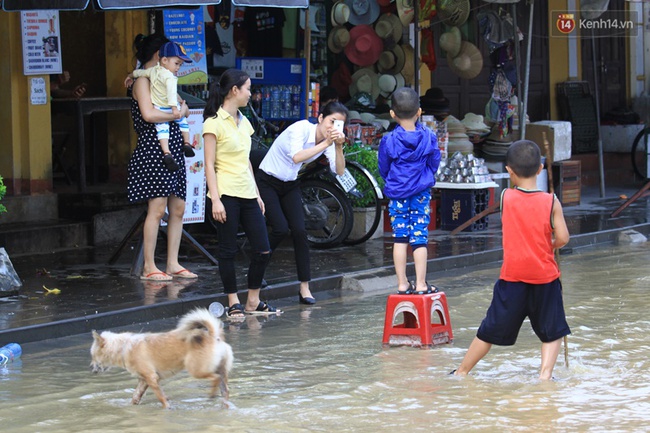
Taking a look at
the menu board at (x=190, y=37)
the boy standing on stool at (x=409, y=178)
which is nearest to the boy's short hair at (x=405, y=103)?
the boy standing on stool at (x=409, y=178)

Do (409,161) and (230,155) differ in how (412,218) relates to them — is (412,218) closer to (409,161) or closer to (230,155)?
(409,161)

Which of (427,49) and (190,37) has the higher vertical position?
(427,49)

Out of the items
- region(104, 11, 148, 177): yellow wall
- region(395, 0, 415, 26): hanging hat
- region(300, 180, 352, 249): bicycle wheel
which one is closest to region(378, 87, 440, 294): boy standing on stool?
region(300, 180, 352, 249): bicycle wheel

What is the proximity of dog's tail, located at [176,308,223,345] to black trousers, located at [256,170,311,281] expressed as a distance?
3125 millimetres

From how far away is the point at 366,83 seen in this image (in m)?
16.0

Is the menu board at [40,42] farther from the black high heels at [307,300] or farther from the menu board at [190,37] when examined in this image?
the black high heels at [307,300]

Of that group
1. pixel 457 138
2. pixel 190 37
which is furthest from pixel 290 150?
pixel 457 138

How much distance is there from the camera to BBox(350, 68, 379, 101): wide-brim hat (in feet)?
52.6

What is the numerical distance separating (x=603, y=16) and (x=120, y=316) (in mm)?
13458

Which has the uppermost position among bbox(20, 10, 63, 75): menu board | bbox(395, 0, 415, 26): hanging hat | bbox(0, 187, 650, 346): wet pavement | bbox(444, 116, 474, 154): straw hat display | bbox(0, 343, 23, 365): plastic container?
bbox(395, 0, 415, 26): hanging hat

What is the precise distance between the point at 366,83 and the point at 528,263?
9941mm

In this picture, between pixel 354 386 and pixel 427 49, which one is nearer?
pixel 354 386

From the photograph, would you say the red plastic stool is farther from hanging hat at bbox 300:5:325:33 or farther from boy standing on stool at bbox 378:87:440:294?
hanging hat at bbox 300:5:325:33

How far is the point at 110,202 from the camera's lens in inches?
481
